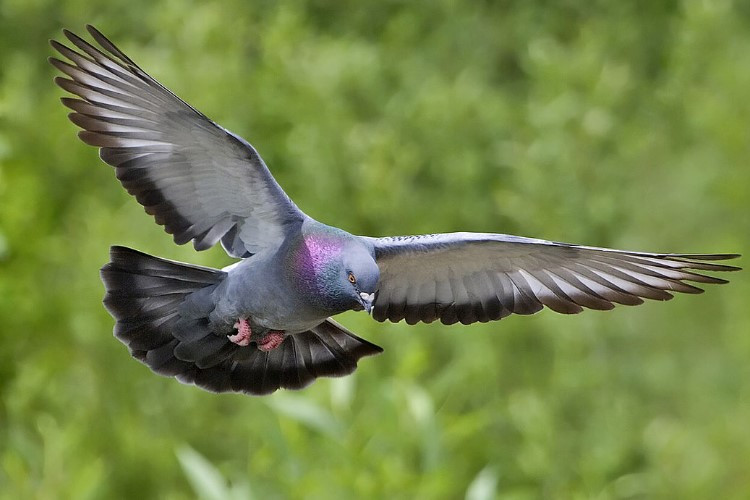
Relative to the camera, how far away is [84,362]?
4758 mm

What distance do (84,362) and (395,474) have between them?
170 cm

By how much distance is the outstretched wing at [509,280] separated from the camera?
2.80m

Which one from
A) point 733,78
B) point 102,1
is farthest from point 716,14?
point 102,1

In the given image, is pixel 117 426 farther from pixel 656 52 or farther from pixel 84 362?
pixel 656 52

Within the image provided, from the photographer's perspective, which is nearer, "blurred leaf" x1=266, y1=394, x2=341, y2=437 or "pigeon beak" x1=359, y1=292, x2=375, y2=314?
"pigeon beak" x1=359, y1=292, x2=375, y2=314

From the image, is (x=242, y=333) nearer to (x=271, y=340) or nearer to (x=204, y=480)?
(x=271, y=340)

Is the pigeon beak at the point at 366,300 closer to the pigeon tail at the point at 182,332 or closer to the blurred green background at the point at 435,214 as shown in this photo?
the pigeon tail at the point at 182,332

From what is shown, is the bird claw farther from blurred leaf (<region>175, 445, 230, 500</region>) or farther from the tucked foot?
blurred leaf (<region>175, 445, 230, 500</region>)

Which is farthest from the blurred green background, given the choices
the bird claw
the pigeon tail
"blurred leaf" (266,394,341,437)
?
the bird claw

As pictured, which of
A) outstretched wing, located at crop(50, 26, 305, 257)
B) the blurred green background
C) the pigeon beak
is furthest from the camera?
the blurred green background

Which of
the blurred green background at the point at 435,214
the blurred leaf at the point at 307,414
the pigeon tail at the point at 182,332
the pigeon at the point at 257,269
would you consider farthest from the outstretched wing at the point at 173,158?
the blurred green background at the point at 435,214

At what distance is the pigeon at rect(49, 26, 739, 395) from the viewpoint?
2570mm

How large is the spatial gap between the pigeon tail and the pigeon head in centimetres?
29

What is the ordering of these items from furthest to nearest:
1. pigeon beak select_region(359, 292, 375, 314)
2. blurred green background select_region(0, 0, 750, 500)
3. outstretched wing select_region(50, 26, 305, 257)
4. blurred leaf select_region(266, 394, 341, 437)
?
blurred green background select_region(0, 0, 750, 500) < blurred leaf select_region(266, 394, 341, 437) < outstretched wing select_region(50, 26, 305, 257) < pigeon beak select_region(359, 292, 375, 314)
